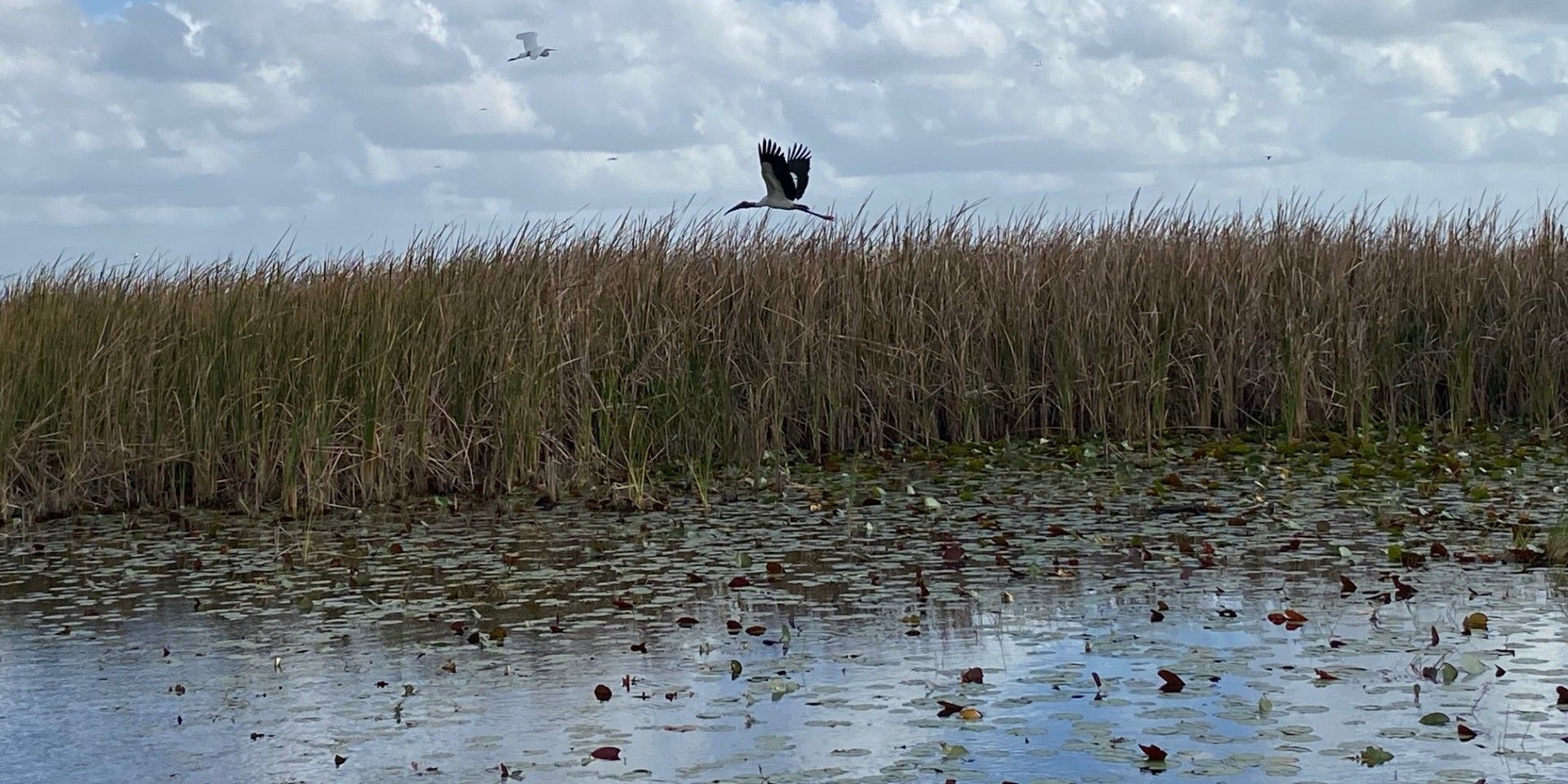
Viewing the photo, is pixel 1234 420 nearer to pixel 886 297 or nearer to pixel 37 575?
pixel 886 297

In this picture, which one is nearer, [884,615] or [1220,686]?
[1220,686]

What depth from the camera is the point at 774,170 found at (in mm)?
10867

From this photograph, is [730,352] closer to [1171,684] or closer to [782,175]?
[782,175]

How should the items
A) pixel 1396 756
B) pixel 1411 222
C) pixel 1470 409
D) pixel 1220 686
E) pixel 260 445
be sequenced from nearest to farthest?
pixel 1396 756 → pixel 1220 686 → pixel 260 445 → pixel 1470 409 → pixel 1411 222

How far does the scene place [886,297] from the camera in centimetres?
1131

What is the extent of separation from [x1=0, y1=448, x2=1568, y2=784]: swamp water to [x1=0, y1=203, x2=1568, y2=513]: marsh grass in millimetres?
672

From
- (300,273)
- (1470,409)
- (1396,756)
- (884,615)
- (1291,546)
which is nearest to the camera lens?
(1396,756)

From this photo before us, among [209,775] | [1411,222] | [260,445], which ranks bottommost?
[209,775]

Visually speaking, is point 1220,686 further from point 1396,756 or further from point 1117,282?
point 1117,282

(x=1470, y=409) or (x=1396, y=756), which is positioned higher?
(x=1470, y=409)

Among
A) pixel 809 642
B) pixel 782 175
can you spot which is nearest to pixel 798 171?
pixel 782 175

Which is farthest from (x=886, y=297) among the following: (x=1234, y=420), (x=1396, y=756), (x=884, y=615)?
(x=1396, y=756)

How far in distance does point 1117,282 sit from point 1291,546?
467 cm

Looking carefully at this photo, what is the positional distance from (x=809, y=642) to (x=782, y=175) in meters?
6.04
